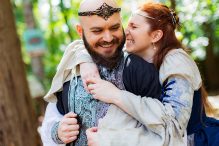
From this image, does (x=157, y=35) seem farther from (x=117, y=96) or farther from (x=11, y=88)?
(x=11, y=88)

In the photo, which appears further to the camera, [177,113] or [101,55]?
[101,55]

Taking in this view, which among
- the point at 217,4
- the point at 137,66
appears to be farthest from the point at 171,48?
the point at 217,4

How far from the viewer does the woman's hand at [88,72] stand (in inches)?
99.3

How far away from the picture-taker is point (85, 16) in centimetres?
252

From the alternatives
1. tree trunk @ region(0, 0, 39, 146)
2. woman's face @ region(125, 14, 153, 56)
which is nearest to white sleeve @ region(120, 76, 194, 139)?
woman's face @ region(125, 14, 153, 56)

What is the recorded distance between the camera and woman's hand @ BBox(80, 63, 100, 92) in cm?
252

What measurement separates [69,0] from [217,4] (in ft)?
13.3

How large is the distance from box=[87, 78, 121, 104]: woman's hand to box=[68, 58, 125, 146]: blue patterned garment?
0.07 m

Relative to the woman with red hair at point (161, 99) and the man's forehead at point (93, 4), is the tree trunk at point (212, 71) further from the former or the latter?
the man's forehead at point (93, 4)

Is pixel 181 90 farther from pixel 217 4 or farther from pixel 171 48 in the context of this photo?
pixel 217 4

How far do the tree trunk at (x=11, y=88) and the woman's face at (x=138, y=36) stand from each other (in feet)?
9.44

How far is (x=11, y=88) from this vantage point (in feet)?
17.4

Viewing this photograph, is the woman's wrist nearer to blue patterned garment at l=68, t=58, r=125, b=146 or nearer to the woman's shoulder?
blue patterned garment at l=68, t=58, r=125, b=146

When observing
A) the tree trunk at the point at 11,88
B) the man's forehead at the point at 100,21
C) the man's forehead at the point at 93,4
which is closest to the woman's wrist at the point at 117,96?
the man's forehead at the point at 100,21
